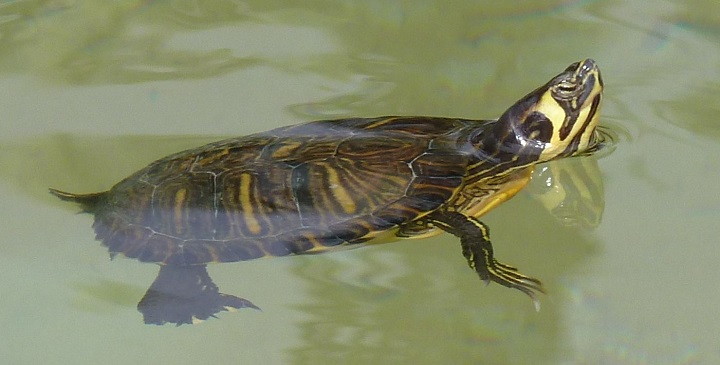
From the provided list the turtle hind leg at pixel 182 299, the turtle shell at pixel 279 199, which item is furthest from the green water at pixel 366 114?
the turtle shell at pixel 279 199

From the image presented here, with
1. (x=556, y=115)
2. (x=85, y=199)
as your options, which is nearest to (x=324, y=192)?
(x=556, y=115)

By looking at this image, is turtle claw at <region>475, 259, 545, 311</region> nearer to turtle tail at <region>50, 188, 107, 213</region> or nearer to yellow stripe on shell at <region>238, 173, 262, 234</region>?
yellow stripe on shell at <region>238, 173, 262, 234</region>

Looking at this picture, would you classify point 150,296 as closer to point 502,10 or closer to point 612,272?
point 612,272

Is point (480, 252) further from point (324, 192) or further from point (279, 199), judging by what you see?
point (279, 199)

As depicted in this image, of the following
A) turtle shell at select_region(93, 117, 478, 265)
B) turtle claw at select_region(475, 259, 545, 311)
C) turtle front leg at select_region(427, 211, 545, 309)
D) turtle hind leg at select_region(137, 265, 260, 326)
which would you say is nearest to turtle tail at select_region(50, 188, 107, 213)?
turtle shell at select_region(93, 117, 478, 265)

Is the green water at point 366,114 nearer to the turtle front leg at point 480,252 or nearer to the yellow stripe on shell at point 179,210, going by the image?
the turtle front leg at point 480,252

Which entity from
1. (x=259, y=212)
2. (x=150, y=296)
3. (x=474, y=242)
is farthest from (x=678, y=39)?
(x=150, y=296)

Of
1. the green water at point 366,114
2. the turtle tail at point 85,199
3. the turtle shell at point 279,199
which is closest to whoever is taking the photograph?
the turtle shell at point 279,199
